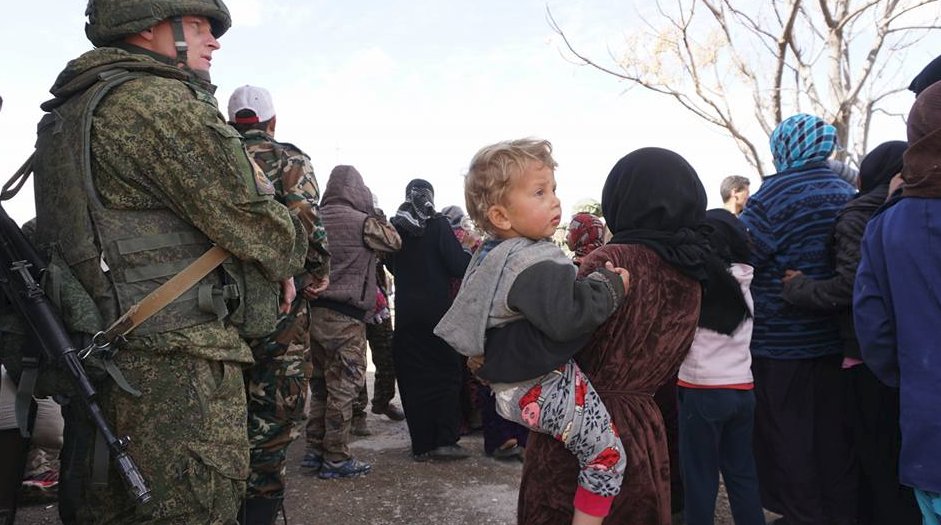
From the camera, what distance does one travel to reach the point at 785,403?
3.23 metres

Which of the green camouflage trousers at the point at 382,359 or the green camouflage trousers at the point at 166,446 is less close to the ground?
the green camouflage trousers at the point at 166,446

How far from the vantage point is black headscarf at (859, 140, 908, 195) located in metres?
3.01

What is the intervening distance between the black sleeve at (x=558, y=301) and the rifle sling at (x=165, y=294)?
0.87m

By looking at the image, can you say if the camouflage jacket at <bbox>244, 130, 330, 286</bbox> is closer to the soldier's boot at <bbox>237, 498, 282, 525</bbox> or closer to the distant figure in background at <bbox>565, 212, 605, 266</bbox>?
the soldier's boot at <bbox>237, 498, 282, 525</bbox>

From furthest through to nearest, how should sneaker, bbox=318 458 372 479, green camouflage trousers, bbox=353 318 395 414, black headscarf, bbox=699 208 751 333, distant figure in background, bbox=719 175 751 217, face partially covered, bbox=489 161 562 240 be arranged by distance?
distant figure in background, bbox=719 175 751 217, green camouflage trousers, bbox=353 318 395 414, sneaker, bbox=318 458 372 479, black headscarf, bbox=699 208 751 333, face partially covered, bbox=489 161 562 240

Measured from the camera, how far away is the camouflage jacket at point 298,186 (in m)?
2.97

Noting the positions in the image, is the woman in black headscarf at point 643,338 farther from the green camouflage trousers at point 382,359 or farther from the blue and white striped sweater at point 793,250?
the green camouflage trousers at point 382,359

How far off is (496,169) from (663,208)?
58cm

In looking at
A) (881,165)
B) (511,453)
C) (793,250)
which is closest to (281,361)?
(793,250)

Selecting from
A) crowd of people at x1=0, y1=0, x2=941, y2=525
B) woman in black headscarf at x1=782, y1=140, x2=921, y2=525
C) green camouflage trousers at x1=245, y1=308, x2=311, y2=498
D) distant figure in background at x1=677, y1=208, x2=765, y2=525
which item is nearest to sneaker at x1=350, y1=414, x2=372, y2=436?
green camouflage trousers at x1=245, y1=308, x2=311, y2=498

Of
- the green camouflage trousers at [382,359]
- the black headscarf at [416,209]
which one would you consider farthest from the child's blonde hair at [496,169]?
the green camouflage trousers at [382,359]

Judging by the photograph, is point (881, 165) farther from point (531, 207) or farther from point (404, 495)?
point (404, 495)

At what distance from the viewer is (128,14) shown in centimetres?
205

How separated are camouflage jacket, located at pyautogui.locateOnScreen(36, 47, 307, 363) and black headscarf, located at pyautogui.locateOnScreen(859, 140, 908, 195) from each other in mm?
2647
